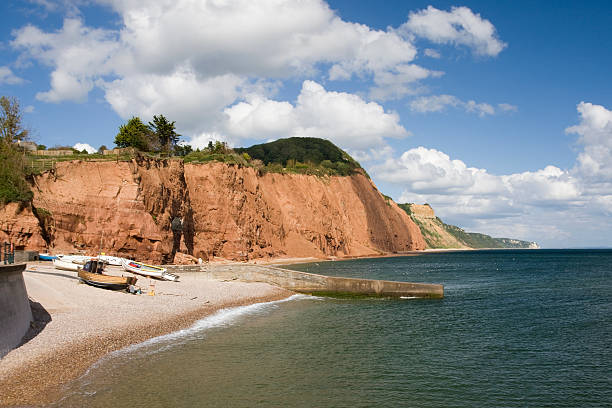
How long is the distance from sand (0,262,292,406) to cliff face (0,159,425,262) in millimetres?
14663

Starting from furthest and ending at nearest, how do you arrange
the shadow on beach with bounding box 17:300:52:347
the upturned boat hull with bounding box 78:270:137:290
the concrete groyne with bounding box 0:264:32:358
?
the upturned boat hull with bounding box 78:270:137:290 → the shadow on beach with bounding box 17:300:52:347 → the concrete groyne with bounding box 0:264:32:358

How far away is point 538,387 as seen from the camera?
47.0 ft

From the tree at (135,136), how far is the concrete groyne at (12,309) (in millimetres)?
55451

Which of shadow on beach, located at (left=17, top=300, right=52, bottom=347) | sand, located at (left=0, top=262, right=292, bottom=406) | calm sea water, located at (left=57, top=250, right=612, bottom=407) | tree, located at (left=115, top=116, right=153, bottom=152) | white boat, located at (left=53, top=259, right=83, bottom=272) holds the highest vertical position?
tree, located at (left=115, top=116, right=153, bottom=152)

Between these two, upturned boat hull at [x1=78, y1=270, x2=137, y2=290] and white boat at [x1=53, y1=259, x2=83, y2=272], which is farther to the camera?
white boat at [x1=53, y1=259, x2=83, y2=272]

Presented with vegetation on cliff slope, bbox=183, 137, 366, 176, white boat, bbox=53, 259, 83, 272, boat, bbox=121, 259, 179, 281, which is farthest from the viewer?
vegetation on cliff slope, bbox=183, 137, 366, 176

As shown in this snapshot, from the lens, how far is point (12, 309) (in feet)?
50.2

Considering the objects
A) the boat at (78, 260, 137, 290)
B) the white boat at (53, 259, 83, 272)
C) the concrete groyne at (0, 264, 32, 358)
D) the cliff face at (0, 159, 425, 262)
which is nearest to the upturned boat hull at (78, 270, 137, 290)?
the boat at (78, 260, 137, 290)

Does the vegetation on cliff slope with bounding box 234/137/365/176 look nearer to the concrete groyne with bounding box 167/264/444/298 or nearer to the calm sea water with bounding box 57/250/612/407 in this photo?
the concrete groyne with bounding box 167/264/444/298

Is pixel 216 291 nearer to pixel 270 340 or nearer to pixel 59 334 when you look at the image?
pixel 270 340

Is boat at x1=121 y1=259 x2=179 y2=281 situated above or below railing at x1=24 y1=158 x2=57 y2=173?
below

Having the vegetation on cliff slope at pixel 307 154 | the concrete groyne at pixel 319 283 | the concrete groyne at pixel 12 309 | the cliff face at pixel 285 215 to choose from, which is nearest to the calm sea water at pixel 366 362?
the concrete groyne at pixel 12 309

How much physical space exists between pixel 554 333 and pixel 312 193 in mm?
78438

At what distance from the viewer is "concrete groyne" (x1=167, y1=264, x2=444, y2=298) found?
3494cm
